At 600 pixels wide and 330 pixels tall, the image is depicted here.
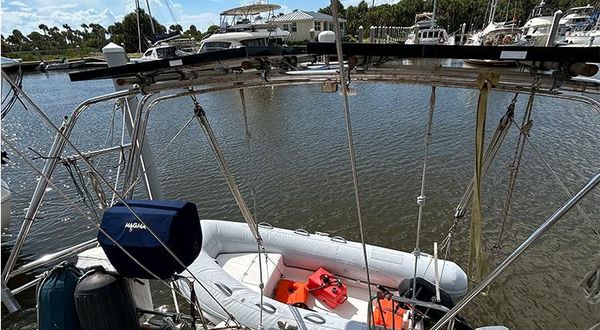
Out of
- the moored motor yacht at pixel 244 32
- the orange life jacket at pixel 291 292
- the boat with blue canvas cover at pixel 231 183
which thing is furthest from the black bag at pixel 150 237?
the moored motor yacht at pixel 244 32

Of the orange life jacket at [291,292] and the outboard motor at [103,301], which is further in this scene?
Answer: the orange life jacket at [291,292]

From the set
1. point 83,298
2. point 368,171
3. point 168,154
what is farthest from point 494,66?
point 168,154

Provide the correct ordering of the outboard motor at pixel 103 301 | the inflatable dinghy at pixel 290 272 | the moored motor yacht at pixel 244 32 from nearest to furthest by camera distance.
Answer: the outboard motor at pixel 103 301 → the inflatable dinghy at pixel 290 272 → the moored motor yacht at pixel 244 32

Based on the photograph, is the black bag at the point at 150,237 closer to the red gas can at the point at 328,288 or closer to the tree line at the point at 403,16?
the red gas can at the point at 328,288

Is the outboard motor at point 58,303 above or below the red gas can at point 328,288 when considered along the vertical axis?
above

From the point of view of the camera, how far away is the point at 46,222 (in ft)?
25.2

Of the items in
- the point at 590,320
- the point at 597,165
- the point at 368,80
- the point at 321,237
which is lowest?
the point at 590,320

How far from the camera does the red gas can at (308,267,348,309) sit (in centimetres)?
410

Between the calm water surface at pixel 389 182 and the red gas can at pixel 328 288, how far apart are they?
1486 millimetres

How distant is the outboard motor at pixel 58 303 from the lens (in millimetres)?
2041

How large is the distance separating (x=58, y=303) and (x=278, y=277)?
2868 mm

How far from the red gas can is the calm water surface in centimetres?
149

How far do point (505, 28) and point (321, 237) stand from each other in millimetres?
17258

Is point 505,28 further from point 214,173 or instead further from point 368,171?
point 214,173
